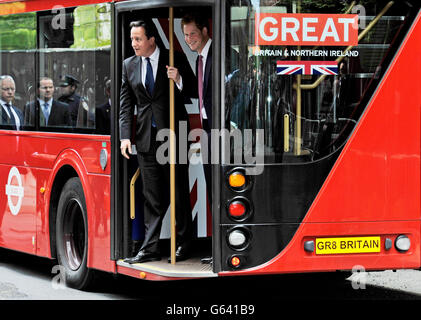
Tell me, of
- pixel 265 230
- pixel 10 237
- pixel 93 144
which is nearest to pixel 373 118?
pixel 265 230

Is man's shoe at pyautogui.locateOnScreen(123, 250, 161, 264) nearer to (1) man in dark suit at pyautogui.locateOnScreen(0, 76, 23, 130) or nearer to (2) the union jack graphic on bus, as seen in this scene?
(2) the union jack graphic on bus

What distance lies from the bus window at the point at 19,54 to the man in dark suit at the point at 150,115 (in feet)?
6.51

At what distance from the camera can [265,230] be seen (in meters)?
9.27

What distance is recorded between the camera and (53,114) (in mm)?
11414

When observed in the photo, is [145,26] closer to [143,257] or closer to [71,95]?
[71,95]

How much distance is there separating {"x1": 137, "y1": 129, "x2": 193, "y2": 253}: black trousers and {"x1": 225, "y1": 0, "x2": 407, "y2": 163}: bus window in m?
1.13

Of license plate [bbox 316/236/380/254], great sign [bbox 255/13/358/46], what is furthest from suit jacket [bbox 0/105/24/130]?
license plate [bbox 316/236/380/254]

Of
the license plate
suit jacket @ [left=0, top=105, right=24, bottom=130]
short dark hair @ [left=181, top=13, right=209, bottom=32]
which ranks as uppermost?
short dark hair @ [left=181, top=13, right=209, bottom=32]

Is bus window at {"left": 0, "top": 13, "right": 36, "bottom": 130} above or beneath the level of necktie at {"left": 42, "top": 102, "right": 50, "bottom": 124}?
above

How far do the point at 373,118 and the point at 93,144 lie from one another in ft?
8.61

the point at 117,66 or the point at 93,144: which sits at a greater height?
the point at 117,66

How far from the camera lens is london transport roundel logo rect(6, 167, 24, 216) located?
12.1m

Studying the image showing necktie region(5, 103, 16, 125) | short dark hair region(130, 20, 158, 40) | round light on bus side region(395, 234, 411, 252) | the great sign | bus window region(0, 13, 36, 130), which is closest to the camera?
the great sign
